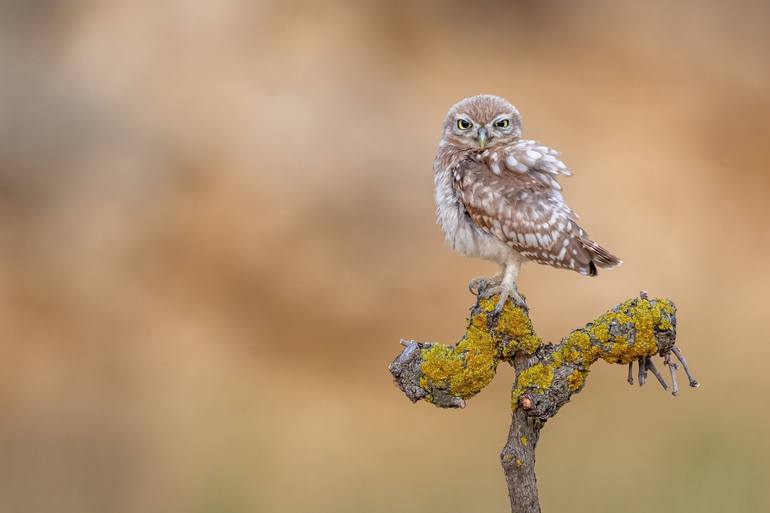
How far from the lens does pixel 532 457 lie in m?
2.42

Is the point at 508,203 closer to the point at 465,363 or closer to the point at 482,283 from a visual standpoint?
the point at 482,283

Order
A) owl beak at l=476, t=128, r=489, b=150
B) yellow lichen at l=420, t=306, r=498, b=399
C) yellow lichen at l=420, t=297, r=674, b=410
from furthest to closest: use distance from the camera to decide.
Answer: owl beak at l=476, t=128, r=489, b=150 → yellow lichen at l=420, t=306, r=498, b=399 → yellow lichen at l=420, t=297, r=674, b=410

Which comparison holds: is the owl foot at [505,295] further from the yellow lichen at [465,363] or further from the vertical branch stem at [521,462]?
the vertical branch stem at [521,462]

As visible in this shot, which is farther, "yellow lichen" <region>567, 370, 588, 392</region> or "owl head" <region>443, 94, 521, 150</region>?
"owl head" <region>443, 94, 521, 150</region>

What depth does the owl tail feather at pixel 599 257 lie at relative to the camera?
2.49 metres

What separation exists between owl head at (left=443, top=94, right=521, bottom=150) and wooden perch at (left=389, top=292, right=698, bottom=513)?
2.20 ft

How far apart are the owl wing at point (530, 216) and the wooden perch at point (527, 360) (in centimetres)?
21

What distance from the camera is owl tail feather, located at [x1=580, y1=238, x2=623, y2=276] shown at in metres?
2.49

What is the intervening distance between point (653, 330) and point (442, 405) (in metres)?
0.69

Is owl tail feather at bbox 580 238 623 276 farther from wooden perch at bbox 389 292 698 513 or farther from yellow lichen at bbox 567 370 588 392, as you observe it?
yellow lichen at bbox 567 370 588 392

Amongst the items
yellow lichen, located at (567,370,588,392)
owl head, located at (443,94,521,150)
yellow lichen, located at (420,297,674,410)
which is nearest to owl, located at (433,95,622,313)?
owl head, located at (443,94,521,150)

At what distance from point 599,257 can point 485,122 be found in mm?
680

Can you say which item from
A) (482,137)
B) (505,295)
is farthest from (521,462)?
(482,137)

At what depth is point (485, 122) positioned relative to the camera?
9.32 feet
